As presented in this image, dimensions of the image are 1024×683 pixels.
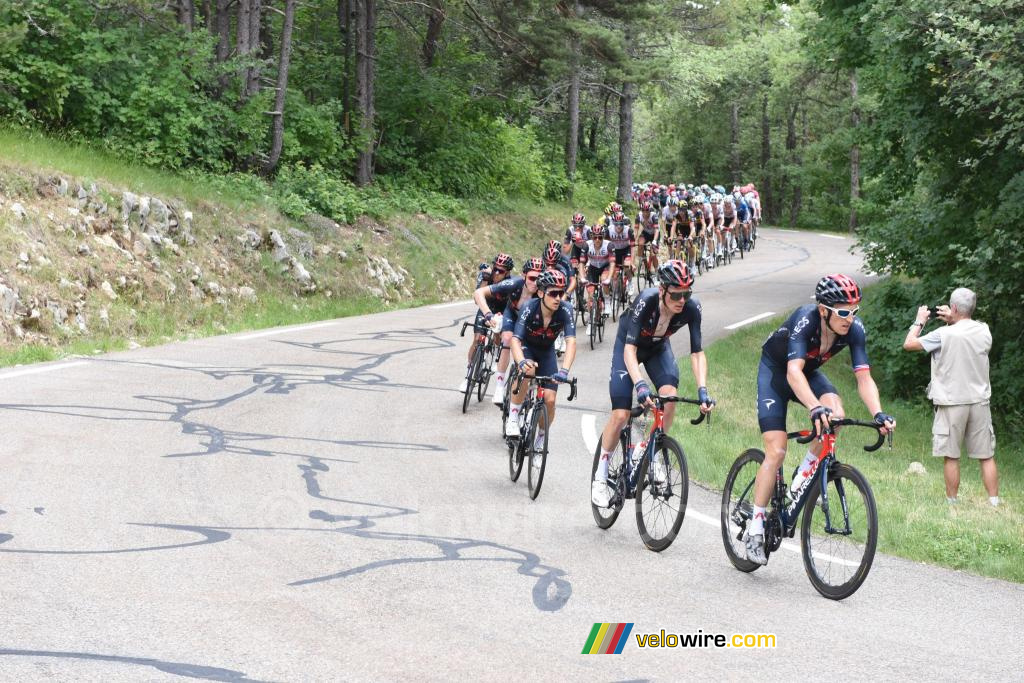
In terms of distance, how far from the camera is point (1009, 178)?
17062 mm

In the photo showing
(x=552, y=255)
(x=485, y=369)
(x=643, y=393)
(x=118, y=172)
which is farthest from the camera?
(x=118, y=172)

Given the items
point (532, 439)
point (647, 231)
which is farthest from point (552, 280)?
point (647, 231)

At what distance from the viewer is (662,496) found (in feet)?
26.5

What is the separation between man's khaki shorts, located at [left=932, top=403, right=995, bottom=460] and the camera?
10.4 metres

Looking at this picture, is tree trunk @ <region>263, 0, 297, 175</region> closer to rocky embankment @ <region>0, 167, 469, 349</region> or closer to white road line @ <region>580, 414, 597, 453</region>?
rocky embankment @ <region>0, 167, 469, 349</region>

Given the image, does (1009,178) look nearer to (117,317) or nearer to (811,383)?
(811,383)

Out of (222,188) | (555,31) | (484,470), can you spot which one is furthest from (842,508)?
(555,31)

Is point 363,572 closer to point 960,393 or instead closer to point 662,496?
point 662,496

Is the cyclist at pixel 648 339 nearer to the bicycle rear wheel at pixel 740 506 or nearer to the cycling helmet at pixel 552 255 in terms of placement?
the bicycle rear wheel at pixel 740 506

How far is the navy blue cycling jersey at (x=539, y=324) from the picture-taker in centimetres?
1020

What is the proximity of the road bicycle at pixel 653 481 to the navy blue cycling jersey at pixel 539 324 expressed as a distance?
1776mm

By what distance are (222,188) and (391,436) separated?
42.6 feet

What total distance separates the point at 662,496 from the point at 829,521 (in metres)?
1.33

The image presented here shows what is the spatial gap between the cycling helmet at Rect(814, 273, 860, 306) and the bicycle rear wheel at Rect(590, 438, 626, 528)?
6.79ft
